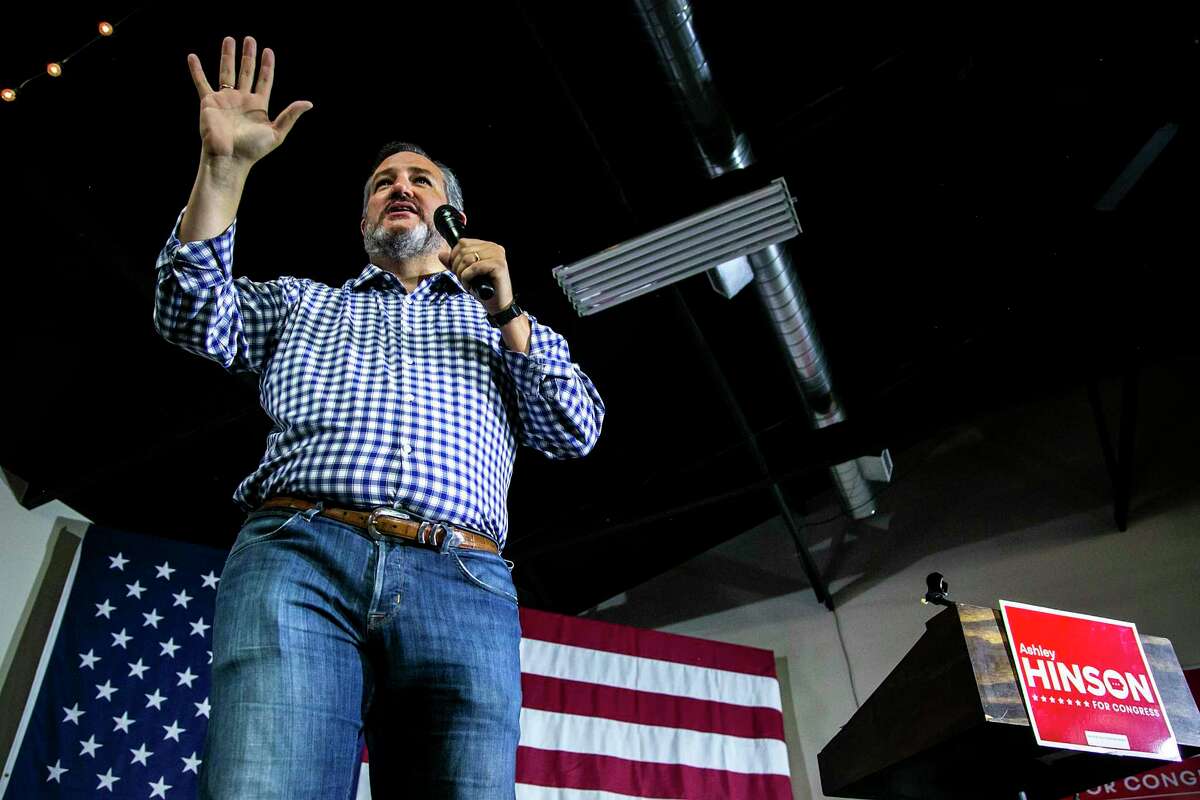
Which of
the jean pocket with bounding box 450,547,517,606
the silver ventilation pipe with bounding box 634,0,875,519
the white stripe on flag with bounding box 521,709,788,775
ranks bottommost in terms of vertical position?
the jean pocket with bounding box 450,547,517,606

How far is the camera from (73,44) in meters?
2.92

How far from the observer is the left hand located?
3.82 feet

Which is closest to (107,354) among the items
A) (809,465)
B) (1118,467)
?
(809,465)

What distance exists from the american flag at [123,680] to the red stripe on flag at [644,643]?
1.57 metres

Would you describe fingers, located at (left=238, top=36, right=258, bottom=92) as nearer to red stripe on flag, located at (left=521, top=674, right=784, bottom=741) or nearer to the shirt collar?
the shirt collar

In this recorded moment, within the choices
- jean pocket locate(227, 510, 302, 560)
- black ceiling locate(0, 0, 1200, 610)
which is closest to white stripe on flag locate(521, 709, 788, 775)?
black ceiling locate(0, 0, 1200, 610)

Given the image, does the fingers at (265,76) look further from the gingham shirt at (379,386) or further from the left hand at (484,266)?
the left hand at (484,266)

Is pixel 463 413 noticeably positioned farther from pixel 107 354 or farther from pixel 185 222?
pixel 107 354

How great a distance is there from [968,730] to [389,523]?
134 cm

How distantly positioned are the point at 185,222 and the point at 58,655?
3540mm

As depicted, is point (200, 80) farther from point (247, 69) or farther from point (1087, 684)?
point (1087, 684)

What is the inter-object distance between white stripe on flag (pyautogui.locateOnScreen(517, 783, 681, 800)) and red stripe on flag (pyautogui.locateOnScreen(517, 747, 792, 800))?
0.06 feet

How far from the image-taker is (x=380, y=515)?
98 centimetres

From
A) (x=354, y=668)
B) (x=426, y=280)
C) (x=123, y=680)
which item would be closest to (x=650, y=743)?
Answer: (x=123, y=680)
